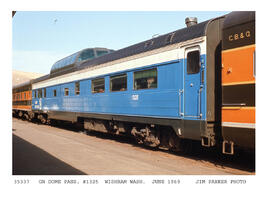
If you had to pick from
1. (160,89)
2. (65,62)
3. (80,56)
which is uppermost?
(80,56)

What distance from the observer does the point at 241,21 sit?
5.37 metres

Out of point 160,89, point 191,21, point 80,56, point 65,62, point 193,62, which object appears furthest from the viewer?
point 65,62

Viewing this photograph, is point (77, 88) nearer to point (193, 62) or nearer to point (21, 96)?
point (193, 62)

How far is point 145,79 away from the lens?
26.5ft

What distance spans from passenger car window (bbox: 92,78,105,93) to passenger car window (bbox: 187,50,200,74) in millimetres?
4477

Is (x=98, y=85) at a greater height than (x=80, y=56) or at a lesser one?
lesser

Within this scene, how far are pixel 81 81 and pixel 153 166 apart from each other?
6950 mm

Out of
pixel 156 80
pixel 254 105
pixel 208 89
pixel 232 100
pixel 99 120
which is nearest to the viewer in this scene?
pixel 254 105

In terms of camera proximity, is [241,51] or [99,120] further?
[99,120]

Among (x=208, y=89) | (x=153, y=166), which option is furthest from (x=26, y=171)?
(x=208, y=89)

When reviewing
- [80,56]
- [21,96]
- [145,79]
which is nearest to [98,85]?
[145,79]

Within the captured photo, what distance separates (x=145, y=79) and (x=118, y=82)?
5.12 feet

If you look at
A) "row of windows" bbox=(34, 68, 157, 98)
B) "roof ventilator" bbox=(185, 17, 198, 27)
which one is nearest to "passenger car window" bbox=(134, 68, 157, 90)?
"row of windows" bbox=(34, 68, 157, 98)
